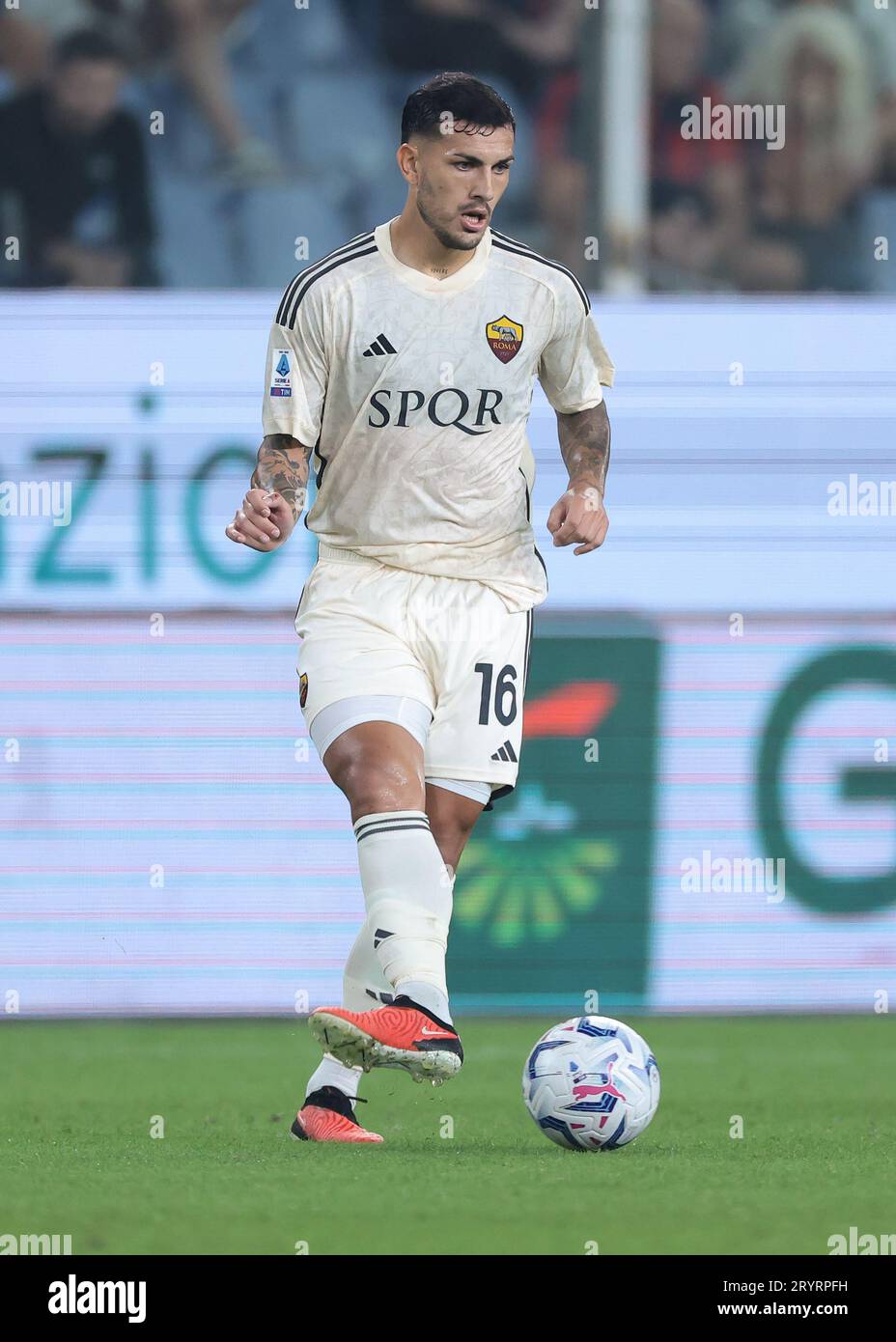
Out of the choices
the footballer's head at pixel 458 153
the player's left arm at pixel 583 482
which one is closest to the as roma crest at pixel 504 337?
the footballer's head at pixel 458 153

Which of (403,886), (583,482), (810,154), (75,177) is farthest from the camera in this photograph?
(810,154)

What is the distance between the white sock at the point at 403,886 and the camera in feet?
14.7

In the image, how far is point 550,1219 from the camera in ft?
11.9

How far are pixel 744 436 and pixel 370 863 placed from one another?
3.85 m

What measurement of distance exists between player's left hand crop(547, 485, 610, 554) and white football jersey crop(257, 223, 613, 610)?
0.21 m

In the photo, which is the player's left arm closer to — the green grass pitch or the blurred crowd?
the green grass pitch

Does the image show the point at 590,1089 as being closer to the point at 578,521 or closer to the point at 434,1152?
the point at 434,1152

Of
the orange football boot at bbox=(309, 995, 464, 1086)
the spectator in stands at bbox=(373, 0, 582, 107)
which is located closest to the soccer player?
the orange football boot at bbox=(309, 995, 464, 1086)

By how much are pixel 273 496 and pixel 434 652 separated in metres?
0.48

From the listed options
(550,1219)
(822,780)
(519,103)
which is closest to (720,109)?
(519,103)

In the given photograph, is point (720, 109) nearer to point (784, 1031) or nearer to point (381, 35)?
point (381, 35)

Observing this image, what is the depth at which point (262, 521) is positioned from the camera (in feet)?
14.9

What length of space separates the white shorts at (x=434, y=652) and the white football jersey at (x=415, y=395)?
6 centimetres

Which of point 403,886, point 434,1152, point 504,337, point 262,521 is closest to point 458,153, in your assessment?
point 504,337
